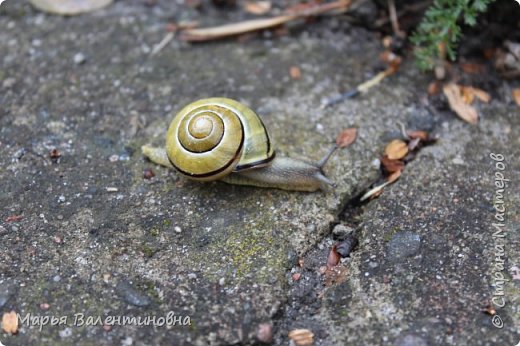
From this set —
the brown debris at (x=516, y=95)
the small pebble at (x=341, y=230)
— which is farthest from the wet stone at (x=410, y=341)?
the brown debris at (x=516, y=95)

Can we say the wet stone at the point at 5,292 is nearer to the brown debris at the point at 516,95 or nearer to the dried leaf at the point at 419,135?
the dried leaf at the point at 419,135

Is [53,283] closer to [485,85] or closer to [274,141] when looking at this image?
[274,141]

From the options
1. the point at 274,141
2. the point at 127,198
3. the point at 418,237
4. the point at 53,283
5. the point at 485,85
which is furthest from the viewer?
the point at 485,85

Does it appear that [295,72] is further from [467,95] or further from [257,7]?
[467,95]

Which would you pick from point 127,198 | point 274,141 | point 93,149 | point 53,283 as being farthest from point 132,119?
point 53,283

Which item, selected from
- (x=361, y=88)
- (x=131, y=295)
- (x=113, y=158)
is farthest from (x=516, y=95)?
(x=131, y=295)
